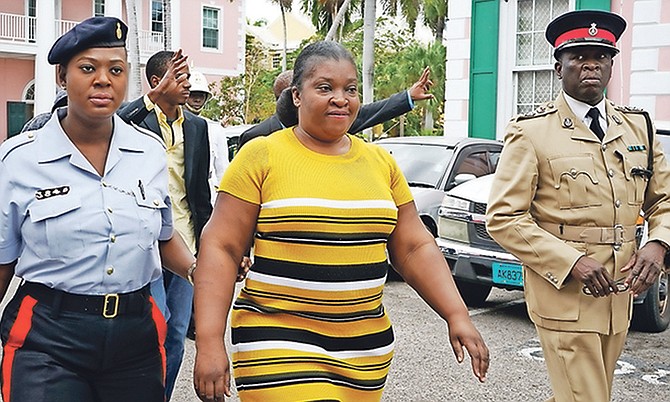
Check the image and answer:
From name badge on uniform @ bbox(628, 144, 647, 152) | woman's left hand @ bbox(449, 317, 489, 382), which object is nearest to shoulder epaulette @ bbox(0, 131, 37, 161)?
woman's left hand @ bbox(449, 317, 489, 382)

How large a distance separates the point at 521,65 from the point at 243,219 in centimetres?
1244

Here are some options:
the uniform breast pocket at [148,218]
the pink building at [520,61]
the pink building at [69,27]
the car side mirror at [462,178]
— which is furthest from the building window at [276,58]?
the uniform breast pocket at [148,218]

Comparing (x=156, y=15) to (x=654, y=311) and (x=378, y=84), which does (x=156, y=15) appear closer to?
(x=378, y=84)

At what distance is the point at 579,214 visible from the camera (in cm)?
387

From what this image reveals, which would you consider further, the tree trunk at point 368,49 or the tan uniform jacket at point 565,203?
the tree trunk at point 368,49

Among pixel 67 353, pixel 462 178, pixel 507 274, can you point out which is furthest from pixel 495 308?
pixel 67 353

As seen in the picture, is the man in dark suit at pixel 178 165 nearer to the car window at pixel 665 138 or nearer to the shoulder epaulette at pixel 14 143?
the shoulder epaulette at pixel 14 143

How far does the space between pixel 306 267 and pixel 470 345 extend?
636mm

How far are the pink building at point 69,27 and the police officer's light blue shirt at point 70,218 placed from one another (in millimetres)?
22911

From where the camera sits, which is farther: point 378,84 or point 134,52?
point 378,84

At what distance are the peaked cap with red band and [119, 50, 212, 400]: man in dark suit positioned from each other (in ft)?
6.24

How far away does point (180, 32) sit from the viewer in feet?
116

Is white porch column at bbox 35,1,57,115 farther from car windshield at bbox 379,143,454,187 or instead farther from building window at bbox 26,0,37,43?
car windshield at bbox 379,143,454,187

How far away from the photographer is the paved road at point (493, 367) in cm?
603
